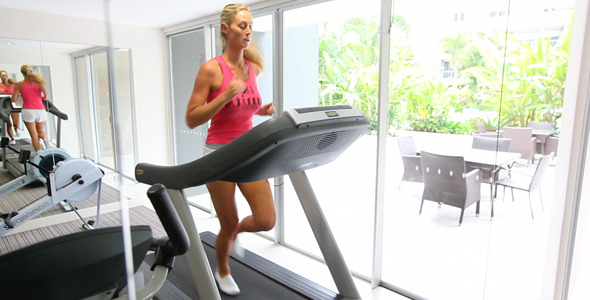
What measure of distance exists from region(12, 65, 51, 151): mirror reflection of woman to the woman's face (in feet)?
2.50

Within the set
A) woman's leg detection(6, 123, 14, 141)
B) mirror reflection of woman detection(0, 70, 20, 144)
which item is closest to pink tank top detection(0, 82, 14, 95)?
mirror reflection of woman detection(0, 70, 20, 144)

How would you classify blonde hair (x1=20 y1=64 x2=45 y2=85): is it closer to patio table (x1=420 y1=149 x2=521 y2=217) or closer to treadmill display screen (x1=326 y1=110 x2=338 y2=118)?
treadmill display screen (x1=326 y1=110 x2=338 y2=118)

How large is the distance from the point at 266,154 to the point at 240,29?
0.80 m

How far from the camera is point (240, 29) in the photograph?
5.37 ft

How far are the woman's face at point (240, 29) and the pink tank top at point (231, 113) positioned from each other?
0.11 metres

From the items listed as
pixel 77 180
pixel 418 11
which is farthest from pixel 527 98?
pixel 77 180

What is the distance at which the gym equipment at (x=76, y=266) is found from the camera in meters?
0.57

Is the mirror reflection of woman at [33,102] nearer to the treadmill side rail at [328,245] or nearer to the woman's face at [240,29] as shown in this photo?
the woman's face at [240,29]

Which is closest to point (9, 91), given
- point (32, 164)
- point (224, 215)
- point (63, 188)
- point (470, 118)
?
point (32, 164)

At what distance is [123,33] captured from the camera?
3750 mm

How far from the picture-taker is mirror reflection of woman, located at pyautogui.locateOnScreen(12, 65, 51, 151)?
1.26 metres

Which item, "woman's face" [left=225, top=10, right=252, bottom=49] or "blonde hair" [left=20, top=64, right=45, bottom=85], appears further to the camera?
"woman's face" [left=225, top=10, right=252, bottom=49]

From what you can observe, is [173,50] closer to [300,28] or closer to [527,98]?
[300,28]

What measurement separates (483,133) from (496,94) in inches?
8.8
